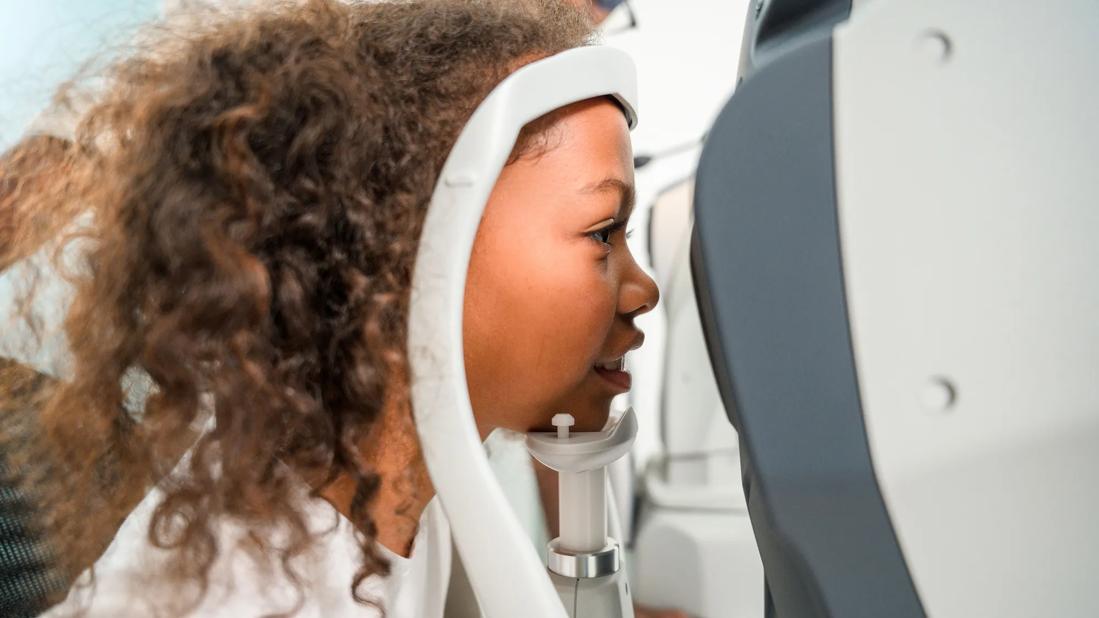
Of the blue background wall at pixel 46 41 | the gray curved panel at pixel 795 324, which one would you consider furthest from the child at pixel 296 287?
the gray curved panel at pixel 795 324

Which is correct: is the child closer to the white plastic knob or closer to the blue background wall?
the white plastic knob

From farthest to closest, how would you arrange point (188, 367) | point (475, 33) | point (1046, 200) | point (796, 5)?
1. point (475, 33)
2. point (188, 367)
3. point (796, 5)
4. point (1046, 200)

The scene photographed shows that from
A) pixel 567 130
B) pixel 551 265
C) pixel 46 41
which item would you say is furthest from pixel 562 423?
pixel 46 41

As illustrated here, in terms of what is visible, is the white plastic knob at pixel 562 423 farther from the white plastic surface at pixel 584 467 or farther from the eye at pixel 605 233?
the eye at pixel 605 233

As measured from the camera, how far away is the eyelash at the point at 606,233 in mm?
744

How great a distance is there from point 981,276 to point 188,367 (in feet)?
1.85

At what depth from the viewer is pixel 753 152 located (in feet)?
1.55

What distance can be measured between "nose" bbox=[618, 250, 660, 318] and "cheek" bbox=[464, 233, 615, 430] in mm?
34

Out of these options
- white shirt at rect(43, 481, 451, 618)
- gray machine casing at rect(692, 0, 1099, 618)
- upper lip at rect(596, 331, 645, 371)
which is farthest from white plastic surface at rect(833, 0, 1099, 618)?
white shirt at rect(43, 481, 451, 618)

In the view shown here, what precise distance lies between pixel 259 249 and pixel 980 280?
20.2 inches

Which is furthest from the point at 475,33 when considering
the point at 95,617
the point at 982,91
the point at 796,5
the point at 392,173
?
the point at 95,617

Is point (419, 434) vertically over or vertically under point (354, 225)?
under

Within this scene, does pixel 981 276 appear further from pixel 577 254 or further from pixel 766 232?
pixel 577 254

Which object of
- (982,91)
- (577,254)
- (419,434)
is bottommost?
(419,434)
